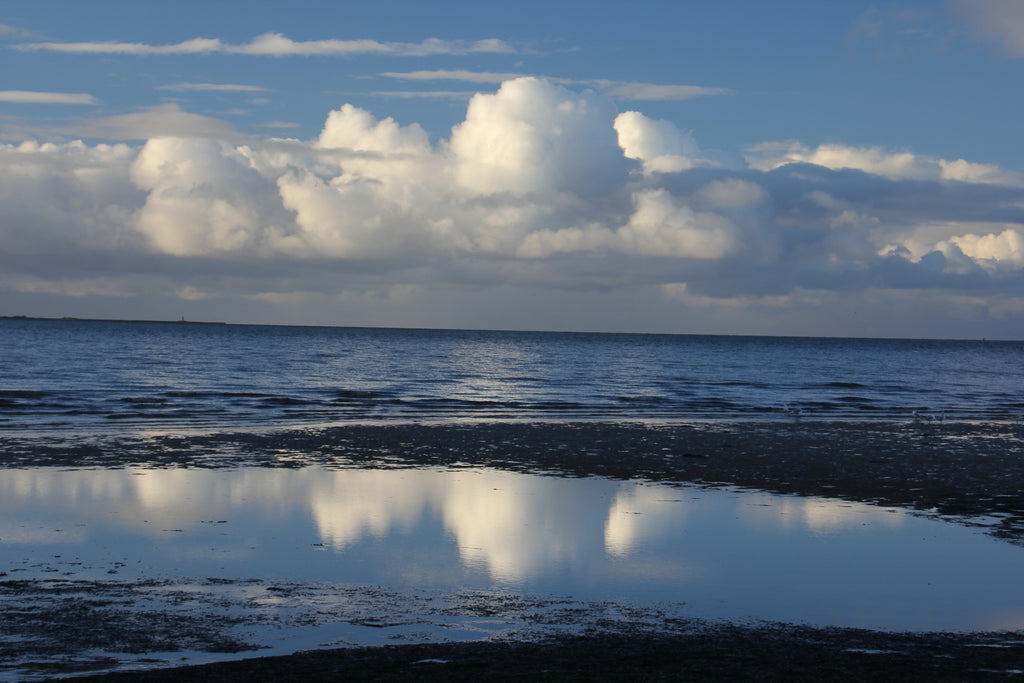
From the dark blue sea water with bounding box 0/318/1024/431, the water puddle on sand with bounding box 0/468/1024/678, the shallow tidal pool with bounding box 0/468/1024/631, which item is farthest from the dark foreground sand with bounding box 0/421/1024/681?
the dark blue sea water with bounding box 0/318/1024/431

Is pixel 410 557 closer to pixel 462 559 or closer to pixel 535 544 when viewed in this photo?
pixel 462 559

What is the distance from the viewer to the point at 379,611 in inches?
392

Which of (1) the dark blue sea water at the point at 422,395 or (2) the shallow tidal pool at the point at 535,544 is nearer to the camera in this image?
(2) the shallow tidal pool at the point at 535,544

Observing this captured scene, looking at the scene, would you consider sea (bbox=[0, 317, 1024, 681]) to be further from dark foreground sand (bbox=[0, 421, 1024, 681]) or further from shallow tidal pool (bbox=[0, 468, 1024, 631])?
dark foreground sand (bbox=[0, 421, 1024, 681])

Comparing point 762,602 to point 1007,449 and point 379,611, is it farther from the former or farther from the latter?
point 1007,449

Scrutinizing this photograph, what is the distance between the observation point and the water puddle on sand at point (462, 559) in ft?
32.7

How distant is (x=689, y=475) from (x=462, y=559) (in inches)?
399

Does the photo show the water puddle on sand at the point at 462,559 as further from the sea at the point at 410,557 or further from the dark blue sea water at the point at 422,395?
the dark blue sea water at the point at 422,395

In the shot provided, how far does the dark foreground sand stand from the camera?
26.6 ft

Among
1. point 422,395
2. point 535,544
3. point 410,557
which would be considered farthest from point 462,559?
point 422,395

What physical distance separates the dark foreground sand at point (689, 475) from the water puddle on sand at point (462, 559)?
0.76 m

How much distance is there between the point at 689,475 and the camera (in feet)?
69.8

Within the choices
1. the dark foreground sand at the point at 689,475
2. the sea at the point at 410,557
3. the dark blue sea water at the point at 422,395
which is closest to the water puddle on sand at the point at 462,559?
the sea at the point at 410,557

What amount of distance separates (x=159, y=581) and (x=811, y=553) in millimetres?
9468
